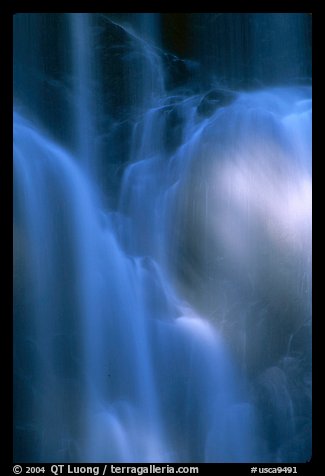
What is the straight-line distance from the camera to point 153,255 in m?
3.43

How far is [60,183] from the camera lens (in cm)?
343

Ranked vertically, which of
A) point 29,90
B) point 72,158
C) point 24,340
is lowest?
point 24,340

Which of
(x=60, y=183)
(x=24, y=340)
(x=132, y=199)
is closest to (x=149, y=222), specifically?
(x=132, y=199)

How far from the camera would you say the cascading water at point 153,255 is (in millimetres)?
3369

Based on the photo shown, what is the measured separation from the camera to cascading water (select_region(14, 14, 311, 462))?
11.1ft

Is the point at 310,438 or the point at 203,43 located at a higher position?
the point at 203,43

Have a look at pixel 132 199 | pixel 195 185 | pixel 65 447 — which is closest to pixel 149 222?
pixel 132 199

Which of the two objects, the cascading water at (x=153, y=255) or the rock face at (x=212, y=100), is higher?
the rock face at (x=212, y=100)

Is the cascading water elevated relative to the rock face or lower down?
lower down

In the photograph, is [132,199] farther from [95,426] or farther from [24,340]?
[95,426]

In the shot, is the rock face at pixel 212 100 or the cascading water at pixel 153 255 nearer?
the cascading water at pixel 153 255

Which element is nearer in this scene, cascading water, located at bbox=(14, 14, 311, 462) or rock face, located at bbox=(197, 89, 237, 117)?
cascading water, located at bbox=(14, 14, 311, 462)

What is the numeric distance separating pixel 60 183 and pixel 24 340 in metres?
1.15

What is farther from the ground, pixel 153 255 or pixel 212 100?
pixel 212 100
